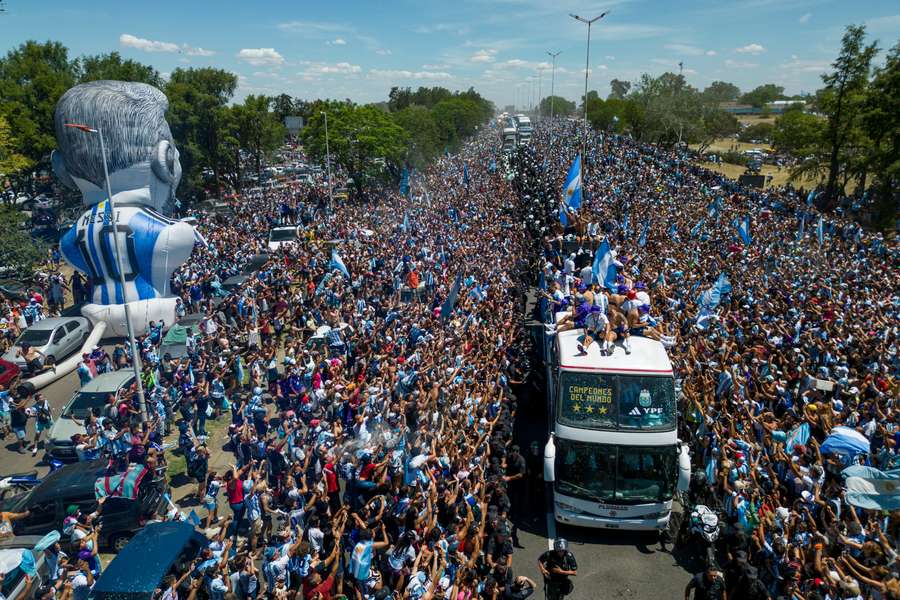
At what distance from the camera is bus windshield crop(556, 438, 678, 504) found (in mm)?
8734

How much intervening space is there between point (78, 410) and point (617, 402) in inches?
414

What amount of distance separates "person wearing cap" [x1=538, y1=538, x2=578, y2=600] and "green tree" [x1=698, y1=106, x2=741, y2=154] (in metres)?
66.9

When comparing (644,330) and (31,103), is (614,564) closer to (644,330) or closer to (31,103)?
(644,330)

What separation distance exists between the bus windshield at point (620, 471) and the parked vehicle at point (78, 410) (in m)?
9.34

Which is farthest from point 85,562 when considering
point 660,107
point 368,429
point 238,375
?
point 660,107

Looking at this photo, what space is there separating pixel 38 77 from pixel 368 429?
3902 cm

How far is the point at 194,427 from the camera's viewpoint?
503 inches

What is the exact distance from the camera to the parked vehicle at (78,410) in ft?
38.1

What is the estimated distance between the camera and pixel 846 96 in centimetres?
3684

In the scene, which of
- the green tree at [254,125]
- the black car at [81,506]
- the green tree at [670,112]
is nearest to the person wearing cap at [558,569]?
the black car at [81,506]

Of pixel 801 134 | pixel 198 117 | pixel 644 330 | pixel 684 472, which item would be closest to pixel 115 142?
pixel 644 330

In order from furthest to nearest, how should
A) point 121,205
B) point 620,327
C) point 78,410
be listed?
point 121,205
point 78,410
point 620,327

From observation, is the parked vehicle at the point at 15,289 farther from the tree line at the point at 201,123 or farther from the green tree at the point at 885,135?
the green tree at the point at 885,135

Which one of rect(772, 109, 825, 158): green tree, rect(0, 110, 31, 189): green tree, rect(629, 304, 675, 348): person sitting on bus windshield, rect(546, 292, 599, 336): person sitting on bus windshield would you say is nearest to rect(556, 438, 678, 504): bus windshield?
rect(629, 304, 675, 348): person sitting on bus windshield
